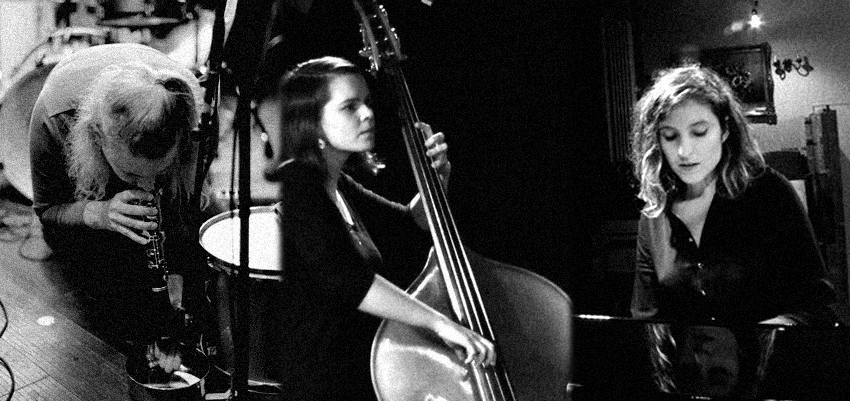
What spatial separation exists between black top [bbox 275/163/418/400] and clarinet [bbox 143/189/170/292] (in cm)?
46

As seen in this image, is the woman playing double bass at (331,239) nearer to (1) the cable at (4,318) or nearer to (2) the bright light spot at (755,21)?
(1) the cable at (4,318)

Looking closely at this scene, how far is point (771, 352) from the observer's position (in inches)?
42.9

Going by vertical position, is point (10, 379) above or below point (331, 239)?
below

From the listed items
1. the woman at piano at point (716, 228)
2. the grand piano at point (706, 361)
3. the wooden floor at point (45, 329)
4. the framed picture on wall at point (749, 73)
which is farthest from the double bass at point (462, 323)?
the framed picture on wall at point (749, 73)

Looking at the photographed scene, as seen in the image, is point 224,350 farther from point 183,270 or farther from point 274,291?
point 274,291

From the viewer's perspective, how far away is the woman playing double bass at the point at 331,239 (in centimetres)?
145

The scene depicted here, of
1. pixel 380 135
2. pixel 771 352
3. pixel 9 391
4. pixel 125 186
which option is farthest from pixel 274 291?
pixel 771 352

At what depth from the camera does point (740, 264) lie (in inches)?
57.4

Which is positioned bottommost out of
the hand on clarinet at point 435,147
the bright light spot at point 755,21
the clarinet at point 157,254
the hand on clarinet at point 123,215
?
the clarinet at point 157,254

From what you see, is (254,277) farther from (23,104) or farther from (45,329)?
(23,104)

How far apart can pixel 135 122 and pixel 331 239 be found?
840 millimetres

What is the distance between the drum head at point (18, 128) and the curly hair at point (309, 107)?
747 mm

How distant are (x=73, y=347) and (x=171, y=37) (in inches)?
40.6

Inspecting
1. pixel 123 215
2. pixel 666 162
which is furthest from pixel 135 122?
pixel 666 162
